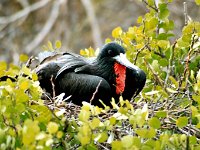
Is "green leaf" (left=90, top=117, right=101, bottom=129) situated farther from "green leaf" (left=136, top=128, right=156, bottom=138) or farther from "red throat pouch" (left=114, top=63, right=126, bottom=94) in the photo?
"red throat pouch" (left=114, top=63, right=126, bottom=94)

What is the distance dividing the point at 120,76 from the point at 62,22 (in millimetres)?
7013

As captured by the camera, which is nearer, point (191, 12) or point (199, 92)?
point (199, 92)

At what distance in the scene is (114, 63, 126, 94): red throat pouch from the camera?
3837mm

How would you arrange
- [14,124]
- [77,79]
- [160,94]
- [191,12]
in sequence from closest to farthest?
[14,124] → [160,94] → [77,79] → [191,12]

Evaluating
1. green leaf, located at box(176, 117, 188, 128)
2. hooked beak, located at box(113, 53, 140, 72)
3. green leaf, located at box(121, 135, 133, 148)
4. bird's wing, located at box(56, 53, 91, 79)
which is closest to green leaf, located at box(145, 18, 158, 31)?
hooked beak, located at box(113, 53, 140, 72)

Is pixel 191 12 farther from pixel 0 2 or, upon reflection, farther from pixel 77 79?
pixel 77 79

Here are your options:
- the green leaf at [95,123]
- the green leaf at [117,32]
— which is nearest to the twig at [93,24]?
the green leaf at [117,32]

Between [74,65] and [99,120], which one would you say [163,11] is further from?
[99,120]

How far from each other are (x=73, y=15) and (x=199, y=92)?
8172 mm

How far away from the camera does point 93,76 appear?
3871 mm

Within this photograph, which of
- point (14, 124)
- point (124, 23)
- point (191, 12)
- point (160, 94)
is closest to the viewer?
point (14, 124)

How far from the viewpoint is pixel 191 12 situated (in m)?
9.19

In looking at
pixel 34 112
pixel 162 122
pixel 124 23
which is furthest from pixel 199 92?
pixel 124 23

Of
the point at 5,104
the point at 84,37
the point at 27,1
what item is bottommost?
the point at 84,37
